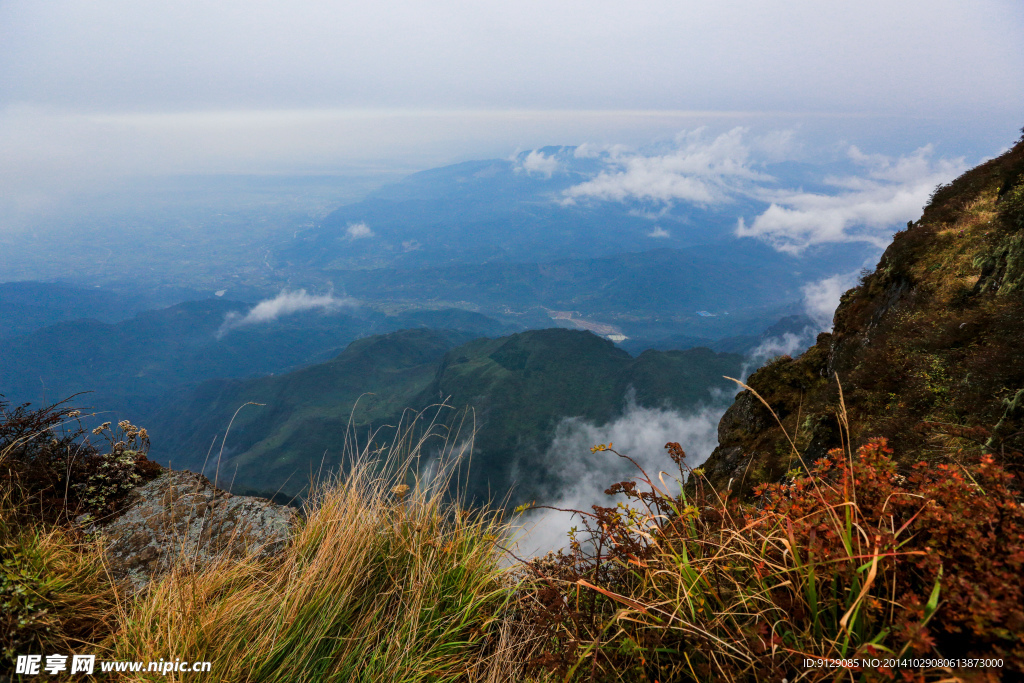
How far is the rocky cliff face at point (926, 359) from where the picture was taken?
14.4 ft

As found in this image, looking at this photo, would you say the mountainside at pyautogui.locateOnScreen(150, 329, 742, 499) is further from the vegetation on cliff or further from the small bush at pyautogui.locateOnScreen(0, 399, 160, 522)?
the vegetation on cliff

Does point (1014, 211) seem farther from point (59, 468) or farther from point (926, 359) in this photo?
point (59, 468)

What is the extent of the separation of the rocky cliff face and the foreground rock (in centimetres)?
381

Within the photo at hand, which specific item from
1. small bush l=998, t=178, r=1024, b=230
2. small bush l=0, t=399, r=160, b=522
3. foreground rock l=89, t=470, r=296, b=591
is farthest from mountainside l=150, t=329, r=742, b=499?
small bush l=0, t=399, r=160, b=522

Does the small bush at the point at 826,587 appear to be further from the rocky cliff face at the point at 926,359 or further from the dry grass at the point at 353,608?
the dry grass at the point at 353,608

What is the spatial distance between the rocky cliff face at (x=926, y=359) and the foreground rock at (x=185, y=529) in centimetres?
381

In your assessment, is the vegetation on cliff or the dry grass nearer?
the vegetation on cliff

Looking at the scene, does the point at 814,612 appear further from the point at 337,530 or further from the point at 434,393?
the point at 434,393

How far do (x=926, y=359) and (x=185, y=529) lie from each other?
969 cm

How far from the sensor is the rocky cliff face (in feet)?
14.4

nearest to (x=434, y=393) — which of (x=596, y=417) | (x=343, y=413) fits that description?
(x=343, y=413)

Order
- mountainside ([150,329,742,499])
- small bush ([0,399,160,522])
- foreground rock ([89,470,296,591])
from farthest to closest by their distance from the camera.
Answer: mountainside ([150,329,742,499])
small bush ([0,399,160,522])
foreground rock ([89,470,296,591])

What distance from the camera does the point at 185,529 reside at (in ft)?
12.7

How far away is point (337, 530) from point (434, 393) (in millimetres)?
165756
